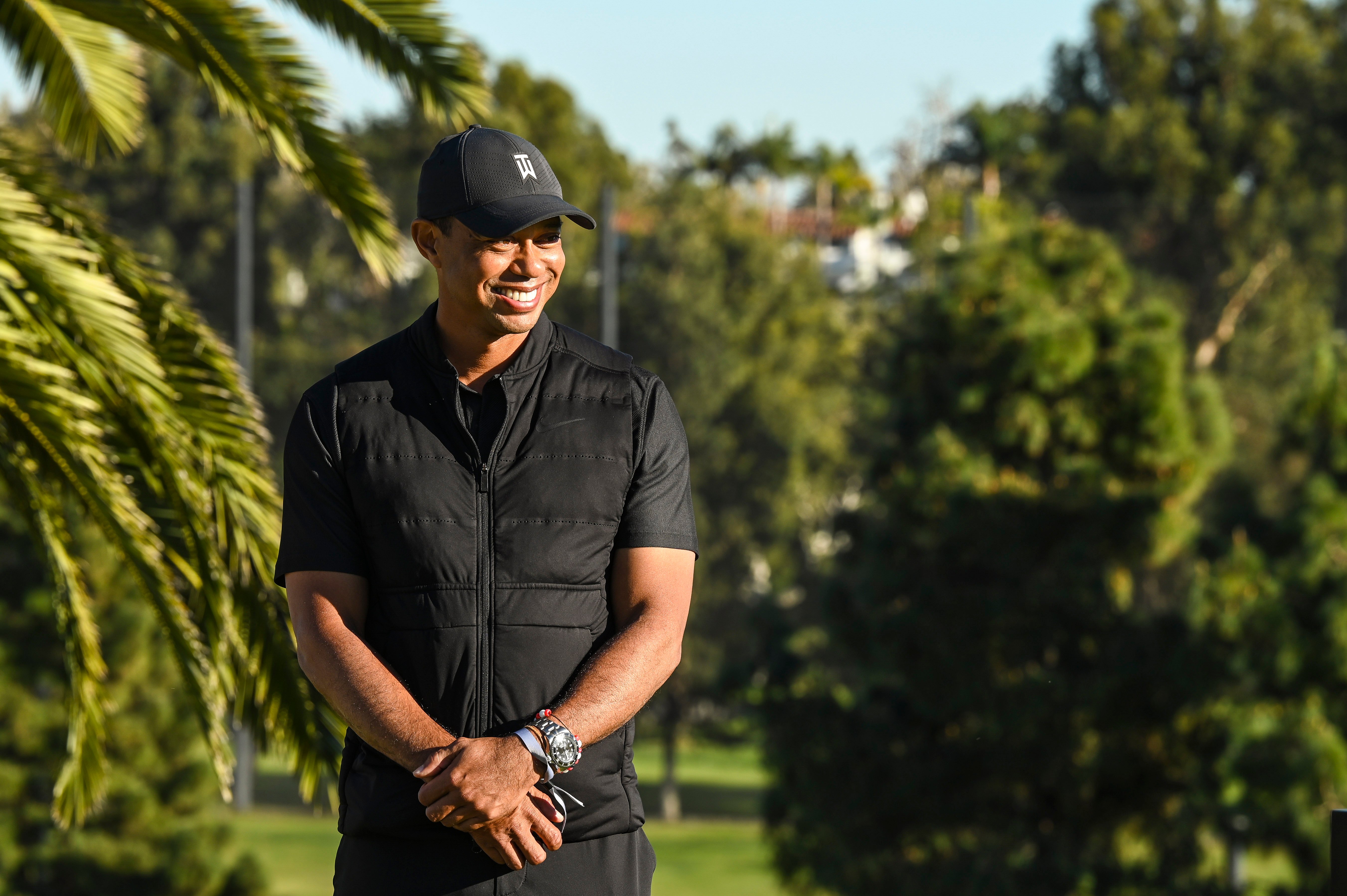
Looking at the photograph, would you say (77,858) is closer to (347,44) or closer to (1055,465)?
(1055,465)

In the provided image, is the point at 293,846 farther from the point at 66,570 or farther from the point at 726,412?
the point at 66,570

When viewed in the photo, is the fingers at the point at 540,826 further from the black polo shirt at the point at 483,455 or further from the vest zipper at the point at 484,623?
the black polo shirt at the point at 483,455

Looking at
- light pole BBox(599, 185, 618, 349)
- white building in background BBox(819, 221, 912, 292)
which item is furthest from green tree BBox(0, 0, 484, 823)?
white building in background BBox(819, 221, 912, 292)

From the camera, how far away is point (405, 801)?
2.23 meters

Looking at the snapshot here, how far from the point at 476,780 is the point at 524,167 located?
866 mm

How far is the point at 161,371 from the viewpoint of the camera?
15.0 ft

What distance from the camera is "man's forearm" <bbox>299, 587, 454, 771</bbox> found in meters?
2.19

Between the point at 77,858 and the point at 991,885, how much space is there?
7434 millimetres

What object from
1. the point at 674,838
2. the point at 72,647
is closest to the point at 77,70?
the point at 72,647

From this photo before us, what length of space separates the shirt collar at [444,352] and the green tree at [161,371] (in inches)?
85.2

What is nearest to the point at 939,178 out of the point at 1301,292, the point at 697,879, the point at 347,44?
the point at 1301,292

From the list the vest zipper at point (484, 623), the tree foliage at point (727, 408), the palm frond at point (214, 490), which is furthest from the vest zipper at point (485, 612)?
the tree foliage at point (727, 408)

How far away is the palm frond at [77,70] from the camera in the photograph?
17.6 ft

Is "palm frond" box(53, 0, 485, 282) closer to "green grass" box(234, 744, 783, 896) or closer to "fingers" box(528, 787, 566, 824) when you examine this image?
"fingers" box(528, 787, 566, 824)
